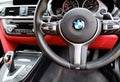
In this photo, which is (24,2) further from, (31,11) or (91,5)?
(91,5)

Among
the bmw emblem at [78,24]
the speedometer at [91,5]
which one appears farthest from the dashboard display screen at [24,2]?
the bmw emblem at [78,24]

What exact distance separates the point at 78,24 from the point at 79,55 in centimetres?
15

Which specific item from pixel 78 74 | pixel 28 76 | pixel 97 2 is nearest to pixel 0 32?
pixel 28 76

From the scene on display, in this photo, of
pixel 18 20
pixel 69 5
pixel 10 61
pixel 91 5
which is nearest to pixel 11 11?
pixel 18 20

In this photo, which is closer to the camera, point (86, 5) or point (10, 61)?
point (86, 5)

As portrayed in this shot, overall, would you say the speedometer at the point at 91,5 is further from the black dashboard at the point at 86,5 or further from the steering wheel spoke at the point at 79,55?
the steering wheel spoke at the point at 79,55

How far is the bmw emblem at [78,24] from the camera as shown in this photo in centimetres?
141

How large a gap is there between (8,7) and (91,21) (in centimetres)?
73

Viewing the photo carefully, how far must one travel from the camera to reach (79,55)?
54.7 inches

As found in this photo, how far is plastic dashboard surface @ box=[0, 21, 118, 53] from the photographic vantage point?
1551 millimetres

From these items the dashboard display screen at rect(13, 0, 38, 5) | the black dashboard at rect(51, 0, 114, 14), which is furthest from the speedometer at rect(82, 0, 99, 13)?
the dashboard display screen at rect(13, 0, 38, 5)

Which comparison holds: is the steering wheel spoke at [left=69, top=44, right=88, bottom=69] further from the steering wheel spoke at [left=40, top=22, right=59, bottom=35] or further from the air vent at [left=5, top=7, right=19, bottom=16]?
the air vent at [left=5, top=7, right=19, bottom=16]

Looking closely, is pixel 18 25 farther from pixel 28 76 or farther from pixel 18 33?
pixel 28 76

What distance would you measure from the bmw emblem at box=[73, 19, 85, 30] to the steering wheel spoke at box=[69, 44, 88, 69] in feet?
0.28
